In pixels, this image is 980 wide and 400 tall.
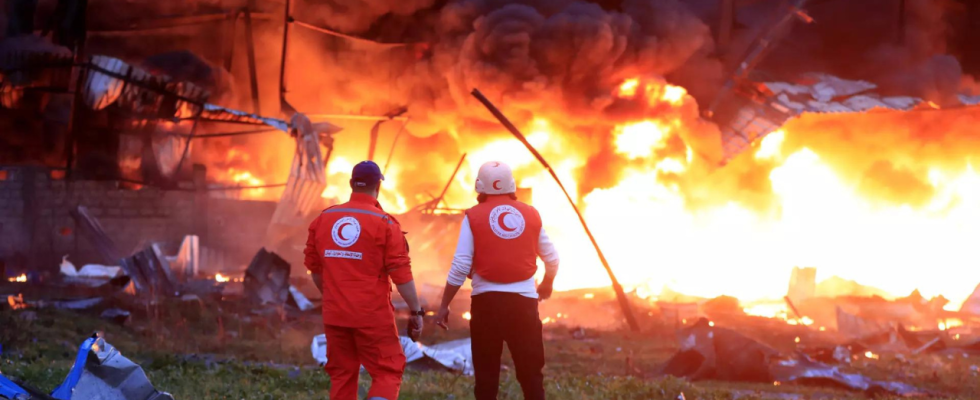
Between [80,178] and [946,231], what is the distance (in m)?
24.3

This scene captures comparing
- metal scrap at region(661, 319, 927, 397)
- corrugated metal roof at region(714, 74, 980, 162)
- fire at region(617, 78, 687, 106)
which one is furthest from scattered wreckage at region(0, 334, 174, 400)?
corrugated metal roof at region(714, 74, 980, 162)

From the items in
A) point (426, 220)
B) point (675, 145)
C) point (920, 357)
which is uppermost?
point (675, 145)

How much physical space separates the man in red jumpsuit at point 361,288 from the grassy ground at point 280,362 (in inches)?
91.8

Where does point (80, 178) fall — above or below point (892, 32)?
below

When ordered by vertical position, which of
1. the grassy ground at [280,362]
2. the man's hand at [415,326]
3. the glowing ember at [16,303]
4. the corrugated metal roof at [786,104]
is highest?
the corrugated metal roof at [786,104]

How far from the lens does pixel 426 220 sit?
2272cm

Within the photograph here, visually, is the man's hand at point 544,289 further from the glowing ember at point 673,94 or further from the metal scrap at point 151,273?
the glowing ember at point 673,94

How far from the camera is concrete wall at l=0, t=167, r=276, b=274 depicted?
55.6 ft

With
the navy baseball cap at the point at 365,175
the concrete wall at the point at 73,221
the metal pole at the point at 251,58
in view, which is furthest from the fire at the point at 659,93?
the navy baseball cap at the point at 365,175

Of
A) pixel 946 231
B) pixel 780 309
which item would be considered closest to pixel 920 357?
pixel 780 309

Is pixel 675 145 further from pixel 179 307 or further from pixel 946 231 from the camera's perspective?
pixel 179 307

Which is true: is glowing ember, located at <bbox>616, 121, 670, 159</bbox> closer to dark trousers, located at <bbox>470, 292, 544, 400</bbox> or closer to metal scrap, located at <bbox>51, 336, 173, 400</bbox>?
dark trousers, located at <bbox>470, 292, 544, 400</bbox>

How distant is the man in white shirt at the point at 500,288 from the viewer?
5.68m

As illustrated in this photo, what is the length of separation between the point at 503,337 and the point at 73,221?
14.7 m
